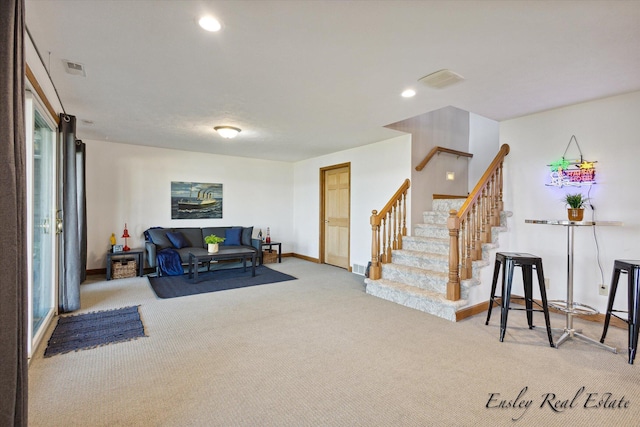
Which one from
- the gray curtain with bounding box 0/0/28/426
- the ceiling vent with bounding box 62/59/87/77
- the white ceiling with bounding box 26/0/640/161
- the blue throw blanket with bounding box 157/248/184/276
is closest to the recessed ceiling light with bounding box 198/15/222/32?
the white ceiling with bounding box 26/0/640/161

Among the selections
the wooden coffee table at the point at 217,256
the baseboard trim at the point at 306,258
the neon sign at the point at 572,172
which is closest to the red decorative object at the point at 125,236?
the wooden coffee table at the point at 217,256

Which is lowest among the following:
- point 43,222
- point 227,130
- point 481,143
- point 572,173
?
point 43,222

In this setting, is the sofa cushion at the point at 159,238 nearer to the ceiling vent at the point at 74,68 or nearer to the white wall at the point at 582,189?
the ceiling vent at the point at 74,68

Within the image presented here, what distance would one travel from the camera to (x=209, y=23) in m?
2.10

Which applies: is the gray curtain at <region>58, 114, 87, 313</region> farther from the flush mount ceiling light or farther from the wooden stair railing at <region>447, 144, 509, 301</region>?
the wooden stair railing at <region>447, 144, 509, 301</region>

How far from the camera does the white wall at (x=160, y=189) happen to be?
5.73 m

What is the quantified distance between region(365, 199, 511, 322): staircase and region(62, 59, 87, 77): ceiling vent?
389cm

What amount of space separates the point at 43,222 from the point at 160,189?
3.13 m

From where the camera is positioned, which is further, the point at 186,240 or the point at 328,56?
the point at 186,240

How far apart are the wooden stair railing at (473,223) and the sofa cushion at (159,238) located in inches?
187

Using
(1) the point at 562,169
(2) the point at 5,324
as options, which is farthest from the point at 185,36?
(1) the point at 562,169

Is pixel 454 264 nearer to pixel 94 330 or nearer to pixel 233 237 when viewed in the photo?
pixel 94 330

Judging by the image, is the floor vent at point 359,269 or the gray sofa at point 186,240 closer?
the gray sofa at point 186,240

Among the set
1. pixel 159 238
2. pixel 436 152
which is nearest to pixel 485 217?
pixel 436 152
